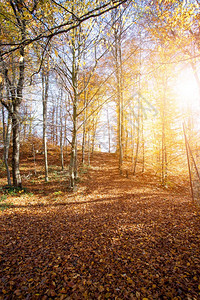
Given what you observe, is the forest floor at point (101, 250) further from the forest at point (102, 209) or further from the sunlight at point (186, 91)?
the sunlight at point (186, 91)

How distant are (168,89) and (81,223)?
30.7 feet

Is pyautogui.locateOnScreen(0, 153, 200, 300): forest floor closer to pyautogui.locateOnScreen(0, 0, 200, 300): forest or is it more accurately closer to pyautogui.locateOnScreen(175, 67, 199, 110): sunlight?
pyautogui.locateOnScreen(0, 0, 200, 300): forest

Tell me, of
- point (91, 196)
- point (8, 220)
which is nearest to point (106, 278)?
point (8, 220)

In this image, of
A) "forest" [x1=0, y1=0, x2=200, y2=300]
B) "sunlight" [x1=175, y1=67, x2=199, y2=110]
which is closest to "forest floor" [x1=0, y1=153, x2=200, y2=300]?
"forest" [x1=0, y1=0, x2=200, y2=300]

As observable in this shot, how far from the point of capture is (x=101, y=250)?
9.60 ft

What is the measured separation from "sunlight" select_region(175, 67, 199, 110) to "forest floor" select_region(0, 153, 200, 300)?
20.0 feet

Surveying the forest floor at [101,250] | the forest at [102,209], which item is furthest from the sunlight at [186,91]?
the forest floor at [101,250]

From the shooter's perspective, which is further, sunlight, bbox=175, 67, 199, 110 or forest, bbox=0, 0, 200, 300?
sunlight, bbox=175, 67, 199, 110

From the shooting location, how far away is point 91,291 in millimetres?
2059

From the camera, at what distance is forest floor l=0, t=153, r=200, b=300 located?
2.07m

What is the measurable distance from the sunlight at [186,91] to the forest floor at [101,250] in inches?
239

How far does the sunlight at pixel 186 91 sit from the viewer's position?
729 cm

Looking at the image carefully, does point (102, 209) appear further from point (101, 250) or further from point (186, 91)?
point (186, 91)

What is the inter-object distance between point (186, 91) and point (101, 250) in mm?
9108
